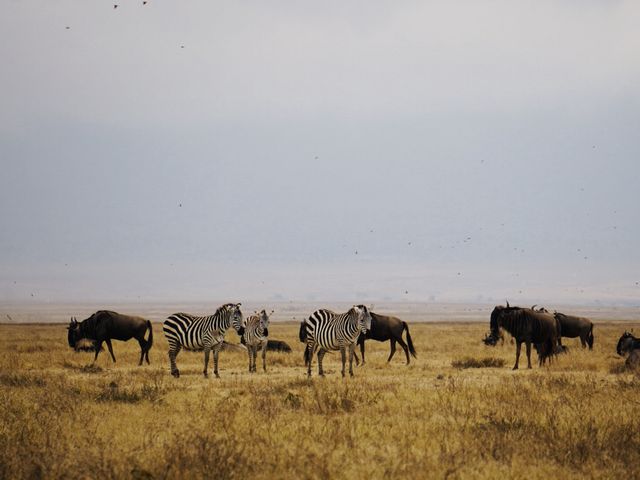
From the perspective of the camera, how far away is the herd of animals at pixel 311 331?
2145 cm

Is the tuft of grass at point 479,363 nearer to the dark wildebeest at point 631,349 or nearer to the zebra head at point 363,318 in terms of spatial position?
the dark wildebeest at point 631,349

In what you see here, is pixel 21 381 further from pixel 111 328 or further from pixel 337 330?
pixel 111 328

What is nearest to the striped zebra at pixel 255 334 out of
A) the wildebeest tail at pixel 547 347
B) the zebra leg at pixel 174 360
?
the zebra leg at pixel 174 360

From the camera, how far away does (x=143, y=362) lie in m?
27.3

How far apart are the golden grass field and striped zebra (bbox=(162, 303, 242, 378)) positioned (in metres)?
1.76

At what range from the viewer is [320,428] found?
11688mm

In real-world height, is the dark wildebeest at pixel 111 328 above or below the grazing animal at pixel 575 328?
above

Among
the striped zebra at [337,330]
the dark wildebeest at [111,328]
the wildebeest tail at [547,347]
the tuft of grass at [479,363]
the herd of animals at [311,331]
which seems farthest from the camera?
the dark wildebeest at [111,328]

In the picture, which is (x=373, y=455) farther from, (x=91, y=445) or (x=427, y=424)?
(x=91, y=445)

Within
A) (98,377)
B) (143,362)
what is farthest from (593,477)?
(143,362)

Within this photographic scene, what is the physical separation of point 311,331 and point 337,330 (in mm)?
1251

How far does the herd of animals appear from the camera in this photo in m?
21.5

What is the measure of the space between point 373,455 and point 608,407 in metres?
6.21

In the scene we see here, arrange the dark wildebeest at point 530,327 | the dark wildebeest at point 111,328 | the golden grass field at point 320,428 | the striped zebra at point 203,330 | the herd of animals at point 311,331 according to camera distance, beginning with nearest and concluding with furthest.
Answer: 1. the golden grass field at point 320,428
2. the herd of animals at point 311,331
3. the striped zebra at point 203,330
4. the dark wildebeest at point 530,327
5. the dark wildebeest at point 111,328
